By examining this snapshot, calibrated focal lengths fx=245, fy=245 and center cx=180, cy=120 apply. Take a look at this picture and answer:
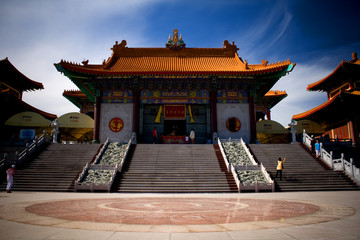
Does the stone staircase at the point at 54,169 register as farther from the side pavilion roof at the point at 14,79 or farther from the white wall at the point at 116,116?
the side pavilion roof at the point at 14,79

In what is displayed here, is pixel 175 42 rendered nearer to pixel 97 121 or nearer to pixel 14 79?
pixel 97 121

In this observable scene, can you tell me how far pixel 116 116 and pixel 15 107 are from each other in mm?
13689

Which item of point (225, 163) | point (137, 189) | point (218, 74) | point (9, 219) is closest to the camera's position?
point (9, 219)

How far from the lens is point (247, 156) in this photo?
15.3 meters

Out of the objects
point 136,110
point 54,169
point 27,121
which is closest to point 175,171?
point 54,169

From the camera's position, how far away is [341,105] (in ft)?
72.1

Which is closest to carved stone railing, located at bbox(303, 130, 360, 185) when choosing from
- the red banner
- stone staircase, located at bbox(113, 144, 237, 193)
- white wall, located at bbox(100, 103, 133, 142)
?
stone staircase, located at bbox(113, 144, 237, 193)

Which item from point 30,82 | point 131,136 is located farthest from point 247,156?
point 30,82

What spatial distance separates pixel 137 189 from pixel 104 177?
2.00m

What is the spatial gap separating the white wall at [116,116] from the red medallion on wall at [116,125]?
9.3 inches

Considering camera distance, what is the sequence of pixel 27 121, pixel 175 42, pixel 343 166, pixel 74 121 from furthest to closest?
pixel 175 42 < pixel 74 121 < pixel 27 121 < pixel 343 166

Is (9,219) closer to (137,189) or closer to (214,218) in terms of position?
(214,218)

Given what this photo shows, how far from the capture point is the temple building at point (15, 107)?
76.0 ft

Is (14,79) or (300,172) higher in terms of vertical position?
(14,79)
